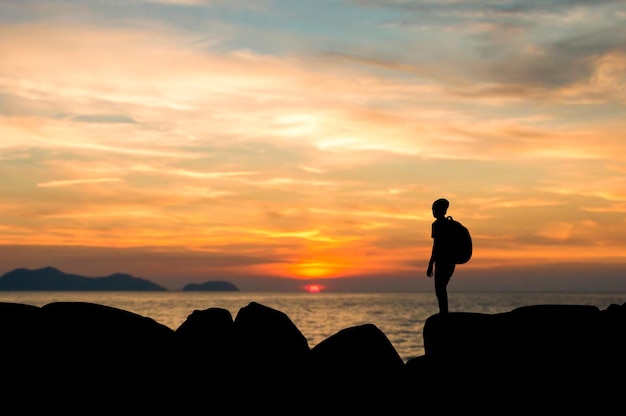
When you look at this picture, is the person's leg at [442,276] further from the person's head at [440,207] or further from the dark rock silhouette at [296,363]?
the dark rock silhouette at [296,363]

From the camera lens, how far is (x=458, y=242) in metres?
14.9

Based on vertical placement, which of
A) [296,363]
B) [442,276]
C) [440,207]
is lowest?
[296,363]

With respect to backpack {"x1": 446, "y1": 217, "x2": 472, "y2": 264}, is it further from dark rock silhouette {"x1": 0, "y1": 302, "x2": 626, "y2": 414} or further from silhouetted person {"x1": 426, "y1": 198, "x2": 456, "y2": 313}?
dark rock silhouette {"x1": 0, "y1": 302, "x2": 626, "y2": 414}

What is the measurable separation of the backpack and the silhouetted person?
9cm

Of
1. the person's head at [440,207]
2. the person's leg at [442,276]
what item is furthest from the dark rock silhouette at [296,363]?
the person's head at [440,207]

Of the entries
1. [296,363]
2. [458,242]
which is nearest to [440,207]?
[458,242]

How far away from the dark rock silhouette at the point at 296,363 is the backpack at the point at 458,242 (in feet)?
5.61

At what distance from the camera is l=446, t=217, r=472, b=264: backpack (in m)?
14.9

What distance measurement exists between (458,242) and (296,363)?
397cm

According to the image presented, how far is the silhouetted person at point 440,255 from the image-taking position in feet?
49.0

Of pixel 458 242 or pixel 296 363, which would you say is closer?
pixel 296 363

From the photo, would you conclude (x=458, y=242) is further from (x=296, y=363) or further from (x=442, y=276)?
(x=296, y=363)

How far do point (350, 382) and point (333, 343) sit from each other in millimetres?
709

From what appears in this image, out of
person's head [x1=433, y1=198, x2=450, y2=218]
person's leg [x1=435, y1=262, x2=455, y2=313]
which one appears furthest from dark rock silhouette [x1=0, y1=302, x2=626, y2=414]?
person's head [x1=433, y1=198, x2=450, y2=218]
